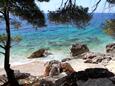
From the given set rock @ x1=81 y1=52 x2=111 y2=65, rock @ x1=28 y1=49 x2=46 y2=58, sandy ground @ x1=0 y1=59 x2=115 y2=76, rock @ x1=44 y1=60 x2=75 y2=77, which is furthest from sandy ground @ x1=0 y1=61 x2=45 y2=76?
rock @ x1=28 y1=49 x2=46 y2=58

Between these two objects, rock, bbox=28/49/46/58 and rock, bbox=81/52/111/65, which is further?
rock, bbox=28/49/46/58

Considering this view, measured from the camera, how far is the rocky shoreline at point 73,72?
7164mm

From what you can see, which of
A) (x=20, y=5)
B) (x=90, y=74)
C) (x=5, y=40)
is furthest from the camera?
(x=5, y=40)

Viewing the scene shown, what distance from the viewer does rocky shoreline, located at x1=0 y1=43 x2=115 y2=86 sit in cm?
716

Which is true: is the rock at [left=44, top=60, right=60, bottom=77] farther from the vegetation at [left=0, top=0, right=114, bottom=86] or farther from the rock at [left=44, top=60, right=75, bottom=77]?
the vegetation at [left=0, top=0, right=114, bottom=86]

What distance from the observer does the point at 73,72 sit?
8.35 m

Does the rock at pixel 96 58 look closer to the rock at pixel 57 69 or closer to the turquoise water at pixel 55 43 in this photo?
the turquoise water at pixel 55 43

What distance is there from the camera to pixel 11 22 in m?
9.75

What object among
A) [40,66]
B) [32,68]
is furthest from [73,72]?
[40,66]

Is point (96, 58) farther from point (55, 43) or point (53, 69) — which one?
point (55, 43)

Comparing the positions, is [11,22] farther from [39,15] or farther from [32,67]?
[32,67]

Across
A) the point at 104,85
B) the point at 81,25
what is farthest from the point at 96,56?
the point at 104,85

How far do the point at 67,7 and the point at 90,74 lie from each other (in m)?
1.57

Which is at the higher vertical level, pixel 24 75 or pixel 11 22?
pixel 11 22
